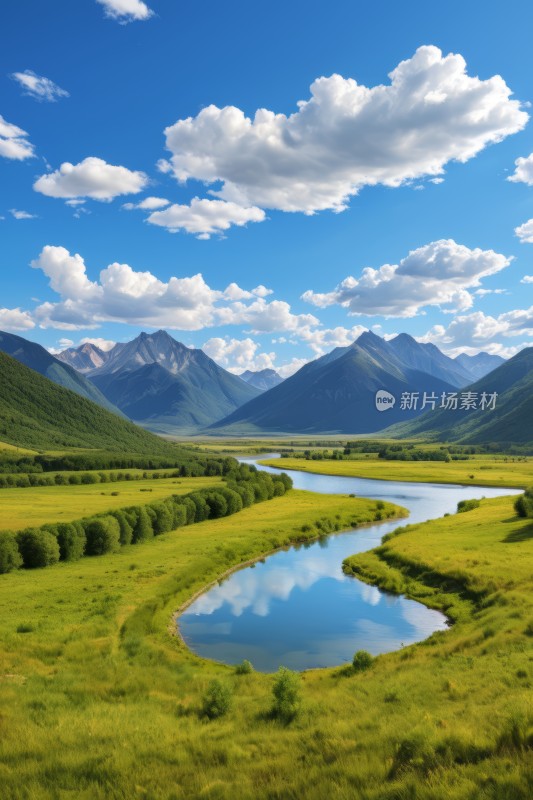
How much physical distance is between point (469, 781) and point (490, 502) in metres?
120

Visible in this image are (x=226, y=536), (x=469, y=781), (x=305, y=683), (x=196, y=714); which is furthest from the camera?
(x=226, y=536)

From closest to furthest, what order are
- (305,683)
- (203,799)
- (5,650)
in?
(203,799)
(305,683)
(5,650)

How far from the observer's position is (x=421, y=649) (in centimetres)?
4178

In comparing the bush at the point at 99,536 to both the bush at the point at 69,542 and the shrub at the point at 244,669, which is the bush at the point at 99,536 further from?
the shrub at the point at 244,669

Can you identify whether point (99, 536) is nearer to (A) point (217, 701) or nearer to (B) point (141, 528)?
(B) point (141, 528)

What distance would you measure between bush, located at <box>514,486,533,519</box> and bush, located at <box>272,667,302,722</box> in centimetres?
7244

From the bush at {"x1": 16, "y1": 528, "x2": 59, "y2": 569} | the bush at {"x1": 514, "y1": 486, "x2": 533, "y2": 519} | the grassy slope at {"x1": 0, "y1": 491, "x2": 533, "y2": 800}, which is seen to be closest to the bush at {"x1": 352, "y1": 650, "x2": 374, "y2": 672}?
the grassy slope at {"x1": 0, "y1": 491, "x2": 533, "y2": 800}

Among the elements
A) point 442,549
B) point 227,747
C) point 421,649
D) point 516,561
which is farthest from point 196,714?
point 442,549

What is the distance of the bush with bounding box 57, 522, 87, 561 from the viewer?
75.3m

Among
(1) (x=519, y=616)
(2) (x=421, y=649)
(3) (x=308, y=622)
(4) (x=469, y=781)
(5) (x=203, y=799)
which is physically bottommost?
(3) (x=308, y=622)

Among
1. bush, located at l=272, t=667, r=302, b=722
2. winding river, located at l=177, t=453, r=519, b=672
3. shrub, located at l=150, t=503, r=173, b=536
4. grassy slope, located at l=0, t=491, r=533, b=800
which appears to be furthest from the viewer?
shrub, located at l=150, t=503, r=173, b=536

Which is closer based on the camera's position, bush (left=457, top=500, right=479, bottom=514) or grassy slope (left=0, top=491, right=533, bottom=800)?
grassy slope (left=0, top=491, right=533, bottom=800)

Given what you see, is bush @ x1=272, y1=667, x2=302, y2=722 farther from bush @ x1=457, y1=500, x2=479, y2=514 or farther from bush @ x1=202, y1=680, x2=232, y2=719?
bush @ x1=457, y1=500, x2=479, y2=514

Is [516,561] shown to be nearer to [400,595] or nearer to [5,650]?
[400,595]
